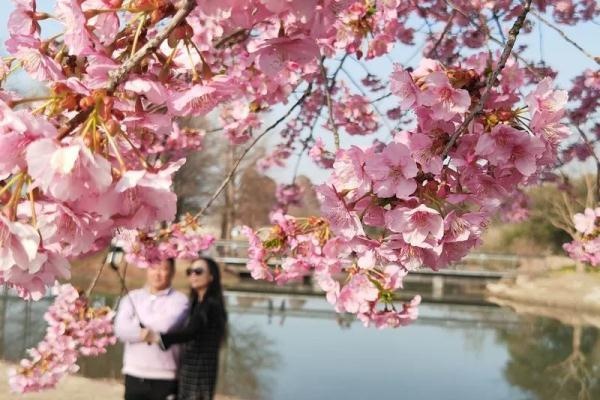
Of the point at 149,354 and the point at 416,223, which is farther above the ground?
the point at 416,223

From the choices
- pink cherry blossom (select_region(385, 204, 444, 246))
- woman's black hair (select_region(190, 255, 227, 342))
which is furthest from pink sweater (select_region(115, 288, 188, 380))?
pink cherry blossom (select_region(385, 204, 444, 246))

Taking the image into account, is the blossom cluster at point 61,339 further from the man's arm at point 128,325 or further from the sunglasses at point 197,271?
the sunglasses at point 197,271

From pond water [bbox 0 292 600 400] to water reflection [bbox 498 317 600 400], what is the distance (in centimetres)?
2

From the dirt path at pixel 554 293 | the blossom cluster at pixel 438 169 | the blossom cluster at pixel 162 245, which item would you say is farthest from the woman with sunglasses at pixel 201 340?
the dirt path at pixel 554 293

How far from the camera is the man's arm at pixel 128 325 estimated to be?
2867 mm

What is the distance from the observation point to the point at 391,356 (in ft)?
35.4

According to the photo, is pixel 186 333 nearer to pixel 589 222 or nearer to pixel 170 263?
pixel 170 263

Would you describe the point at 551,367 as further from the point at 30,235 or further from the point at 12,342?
the point at 30,235

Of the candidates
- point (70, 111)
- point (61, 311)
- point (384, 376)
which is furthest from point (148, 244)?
point (384, 376)

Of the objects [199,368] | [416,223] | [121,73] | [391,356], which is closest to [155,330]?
[199,368]

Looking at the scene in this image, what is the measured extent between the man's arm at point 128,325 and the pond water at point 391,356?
564 cm

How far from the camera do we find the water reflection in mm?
9234

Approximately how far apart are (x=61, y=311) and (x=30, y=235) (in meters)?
2.86

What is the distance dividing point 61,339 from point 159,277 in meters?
0.67
